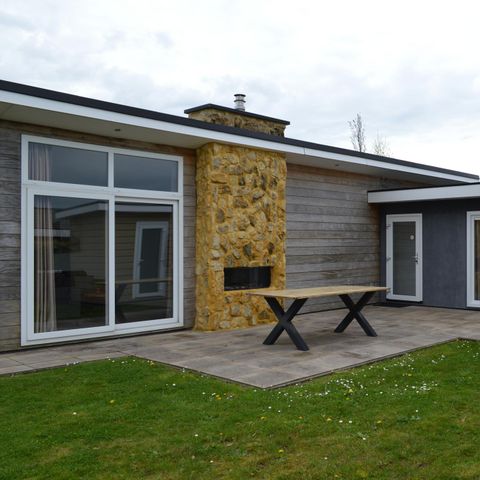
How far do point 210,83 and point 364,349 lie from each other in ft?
39.7

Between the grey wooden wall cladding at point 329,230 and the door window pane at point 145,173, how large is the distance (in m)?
2.38

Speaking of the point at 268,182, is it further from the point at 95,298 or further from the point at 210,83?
the point at 210,83

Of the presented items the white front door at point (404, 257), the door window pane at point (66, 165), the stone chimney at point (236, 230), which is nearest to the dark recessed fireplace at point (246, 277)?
the stone chimney at point (236, 230)

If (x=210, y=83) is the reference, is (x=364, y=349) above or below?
below

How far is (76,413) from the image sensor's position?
420cm

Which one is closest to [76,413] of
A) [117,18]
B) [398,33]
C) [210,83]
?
[117,18]

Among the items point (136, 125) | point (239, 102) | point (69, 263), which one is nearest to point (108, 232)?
point (69, 263)

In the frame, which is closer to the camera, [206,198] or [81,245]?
[81,245]

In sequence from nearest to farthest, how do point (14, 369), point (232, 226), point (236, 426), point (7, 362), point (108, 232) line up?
point (236, 426) < point (14, 369) < point (7, 362) < point (108, 232) < point (232, 226)

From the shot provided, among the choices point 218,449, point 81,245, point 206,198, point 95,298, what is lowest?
point 218,449

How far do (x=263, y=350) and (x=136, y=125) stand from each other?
2.98 metres

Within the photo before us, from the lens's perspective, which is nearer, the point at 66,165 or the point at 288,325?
the point at 288,325

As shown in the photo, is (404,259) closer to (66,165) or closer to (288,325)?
(288,325)

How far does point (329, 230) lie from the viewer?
10.5 meters
